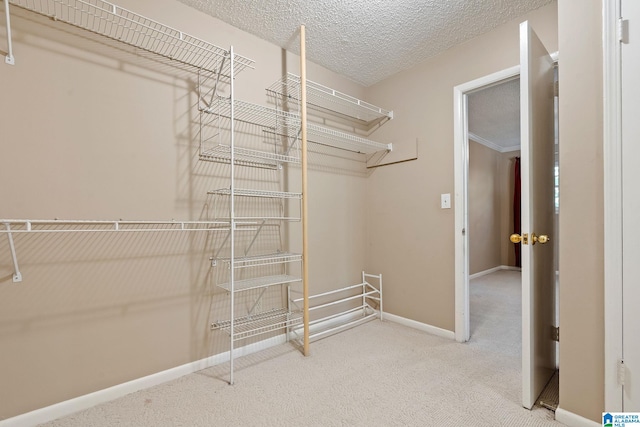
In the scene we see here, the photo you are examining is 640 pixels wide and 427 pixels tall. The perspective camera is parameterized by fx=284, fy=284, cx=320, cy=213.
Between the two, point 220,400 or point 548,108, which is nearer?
point 220,400

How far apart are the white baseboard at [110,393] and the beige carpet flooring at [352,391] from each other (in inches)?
1.7

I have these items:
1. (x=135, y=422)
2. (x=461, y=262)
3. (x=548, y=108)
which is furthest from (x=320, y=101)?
(x=135, y=422)

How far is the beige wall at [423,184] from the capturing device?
2154 millimetres

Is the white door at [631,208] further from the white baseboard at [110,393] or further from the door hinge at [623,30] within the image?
the white baseboard at [110,393]

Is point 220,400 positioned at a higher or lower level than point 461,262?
lower

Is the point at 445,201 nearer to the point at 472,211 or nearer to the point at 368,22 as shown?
the point at 368,22

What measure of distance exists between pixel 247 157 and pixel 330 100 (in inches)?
39.4

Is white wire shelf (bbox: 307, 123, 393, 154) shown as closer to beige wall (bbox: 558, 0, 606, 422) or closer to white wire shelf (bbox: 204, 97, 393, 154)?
white wire shelf (bbox: 204, 97, 393, 154)

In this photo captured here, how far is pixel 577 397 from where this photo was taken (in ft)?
4.08

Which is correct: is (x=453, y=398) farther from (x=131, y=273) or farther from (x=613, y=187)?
(x=131, y=273)

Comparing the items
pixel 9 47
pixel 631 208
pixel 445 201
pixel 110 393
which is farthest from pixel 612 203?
pixel 9 47

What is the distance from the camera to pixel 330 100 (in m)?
2.53

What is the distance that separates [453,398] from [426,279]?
1.02 metres

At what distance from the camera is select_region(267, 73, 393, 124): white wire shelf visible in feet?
7.23
